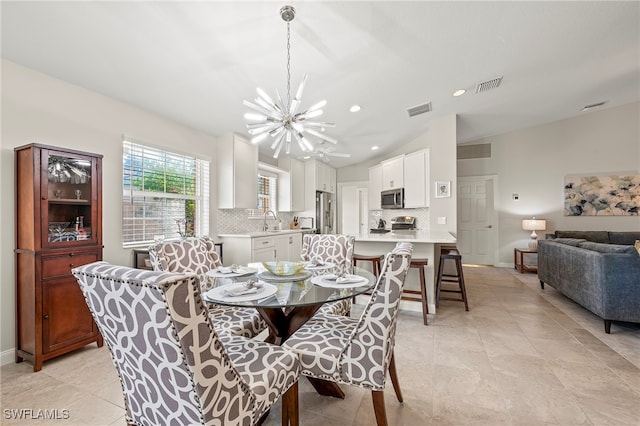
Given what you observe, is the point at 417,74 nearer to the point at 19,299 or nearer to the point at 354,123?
the point at 354,123

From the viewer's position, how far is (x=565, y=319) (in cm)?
312

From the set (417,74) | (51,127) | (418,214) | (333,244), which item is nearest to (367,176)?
(418,214)

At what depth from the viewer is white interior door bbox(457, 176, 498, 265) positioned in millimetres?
6355

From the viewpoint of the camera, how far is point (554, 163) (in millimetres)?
5949

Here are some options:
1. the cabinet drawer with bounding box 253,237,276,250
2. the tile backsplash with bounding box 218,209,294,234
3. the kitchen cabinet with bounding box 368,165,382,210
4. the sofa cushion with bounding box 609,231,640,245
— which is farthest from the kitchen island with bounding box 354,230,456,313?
the sofa cushion with bounding box 609,231,640,245

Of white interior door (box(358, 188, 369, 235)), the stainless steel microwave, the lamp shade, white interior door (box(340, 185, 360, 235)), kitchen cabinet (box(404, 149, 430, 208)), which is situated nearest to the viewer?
kitchen cabinet (box(404, 149, 430, 208))

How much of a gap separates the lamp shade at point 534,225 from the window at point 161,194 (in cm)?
620

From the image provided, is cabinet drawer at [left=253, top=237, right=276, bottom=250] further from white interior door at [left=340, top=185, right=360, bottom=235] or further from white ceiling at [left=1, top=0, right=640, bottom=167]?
white interior door at [left=340, top=185, right=360, bottom=235]

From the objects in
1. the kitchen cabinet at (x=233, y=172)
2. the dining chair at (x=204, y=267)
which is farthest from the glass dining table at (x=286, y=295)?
the kitchen cabinet at (x=233, y=172)

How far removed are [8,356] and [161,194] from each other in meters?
1.86

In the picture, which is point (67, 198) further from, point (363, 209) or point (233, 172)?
point (363, 209)

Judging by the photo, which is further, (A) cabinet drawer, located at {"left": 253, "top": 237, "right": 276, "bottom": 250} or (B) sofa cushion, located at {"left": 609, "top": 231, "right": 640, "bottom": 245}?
(B) sofa cushion, located at {"left": 609, "top": 231, "right": 640, "bottom": 245}

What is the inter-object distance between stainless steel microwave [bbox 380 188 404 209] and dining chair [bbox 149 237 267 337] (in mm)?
3859

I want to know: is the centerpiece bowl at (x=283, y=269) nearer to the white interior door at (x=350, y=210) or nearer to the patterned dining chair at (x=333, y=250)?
the patterned dining chair at (x=333, y=250)
